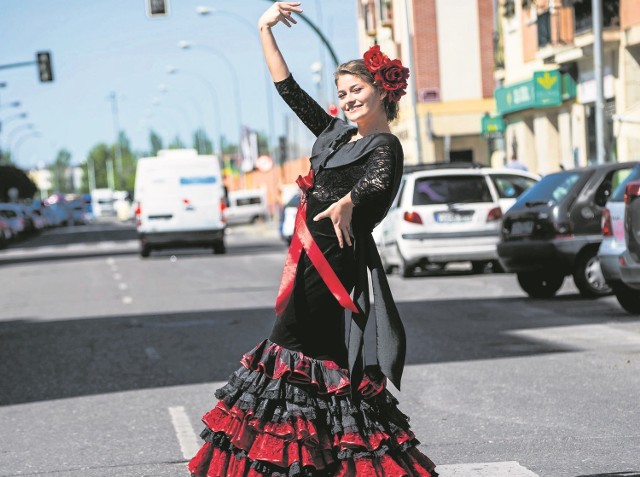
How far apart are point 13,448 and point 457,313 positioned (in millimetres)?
8331

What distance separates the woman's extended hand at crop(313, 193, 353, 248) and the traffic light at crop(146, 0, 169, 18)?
3049 cm

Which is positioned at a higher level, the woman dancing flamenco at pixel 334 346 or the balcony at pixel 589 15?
the balcony at pixel 589 15

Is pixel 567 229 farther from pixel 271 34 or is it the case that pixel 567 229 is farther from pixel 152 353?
pixel 271 34

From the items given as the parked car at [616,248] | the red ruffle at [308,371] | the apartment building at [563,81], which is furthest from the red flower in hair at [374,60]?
the apartment building at [563,81]

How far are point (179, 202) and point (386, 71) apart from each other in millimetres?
31680

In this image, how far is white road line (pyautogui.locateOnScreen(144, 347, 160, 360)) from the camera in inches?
497

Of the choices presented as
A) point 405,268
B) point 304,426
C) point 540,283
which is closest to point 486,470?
point 304,426

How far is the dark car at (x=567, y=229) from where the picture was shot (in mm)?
16531

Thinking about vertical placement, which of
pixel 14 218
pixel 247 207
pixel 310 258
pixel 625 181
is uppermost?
pixel 310 258

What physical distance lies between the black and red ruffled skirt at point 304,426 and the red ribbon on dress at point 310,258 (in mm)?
210

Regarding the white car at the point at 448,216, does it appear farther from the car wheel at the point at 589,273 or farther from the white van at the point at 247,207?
the white van at the point at 247,207

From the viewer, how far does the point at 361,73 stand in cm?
521

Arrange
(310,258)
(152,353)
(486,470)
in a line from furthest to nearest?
(152,353)
(486,470)
(310,258)

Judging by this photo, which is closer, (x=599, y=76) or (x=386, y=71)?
(x=386, y=71)
